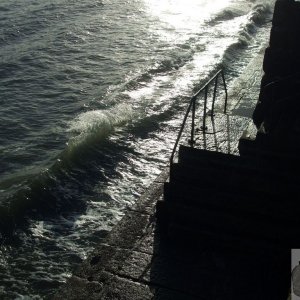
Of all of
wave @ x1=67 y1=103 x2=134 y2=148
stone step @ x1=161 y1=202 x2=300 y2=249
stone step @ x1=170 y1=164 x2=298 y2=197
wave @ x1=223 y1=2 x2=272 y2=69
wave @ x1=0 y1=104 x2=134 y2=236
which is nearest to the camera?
stone step @ x1=161 y1=202 x2=300 y2=249

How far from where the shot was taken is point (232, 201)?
8000 mm

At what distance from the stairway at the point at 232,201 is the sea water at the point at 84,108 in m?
1.93

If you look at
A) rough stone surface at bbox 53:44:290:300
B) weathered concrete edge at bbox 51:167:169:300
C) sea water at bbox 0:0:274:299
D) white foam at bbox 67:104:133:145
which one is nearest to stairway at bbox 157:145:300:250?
rough stone surface at bbox 53:44:290:300

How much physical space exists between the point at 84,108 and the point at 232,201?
29.6 feet

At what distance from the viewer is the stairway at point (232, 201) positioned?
304 inches

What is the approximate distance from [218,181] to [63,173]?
4.92 m

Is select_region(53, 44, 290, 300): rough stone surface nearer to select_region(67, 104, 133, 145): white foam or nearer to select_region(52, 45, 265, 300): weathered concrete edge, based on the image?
select_region(52, 45, 265, 300): weathered concrete edge

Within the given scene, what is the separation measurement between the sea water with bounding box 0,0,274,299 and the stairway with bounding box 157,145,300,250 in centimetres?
193

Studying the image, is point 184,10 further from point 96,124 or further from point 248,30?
point 96,124

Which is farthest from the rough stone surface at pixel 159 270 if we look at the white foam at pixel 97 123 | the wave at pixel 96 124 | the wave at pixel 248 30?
the wave at pixel 248 30

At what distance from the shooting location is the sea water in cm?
951

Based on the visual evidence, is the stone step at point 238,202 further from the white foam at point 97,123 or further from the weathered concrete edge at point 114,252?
the white foam at point 97,123

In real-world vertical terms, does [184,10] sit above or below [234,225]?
above

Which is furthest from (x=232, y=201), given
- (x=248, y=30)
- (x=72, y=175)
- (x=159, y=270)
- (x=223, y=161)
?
(x=248, y=30)
